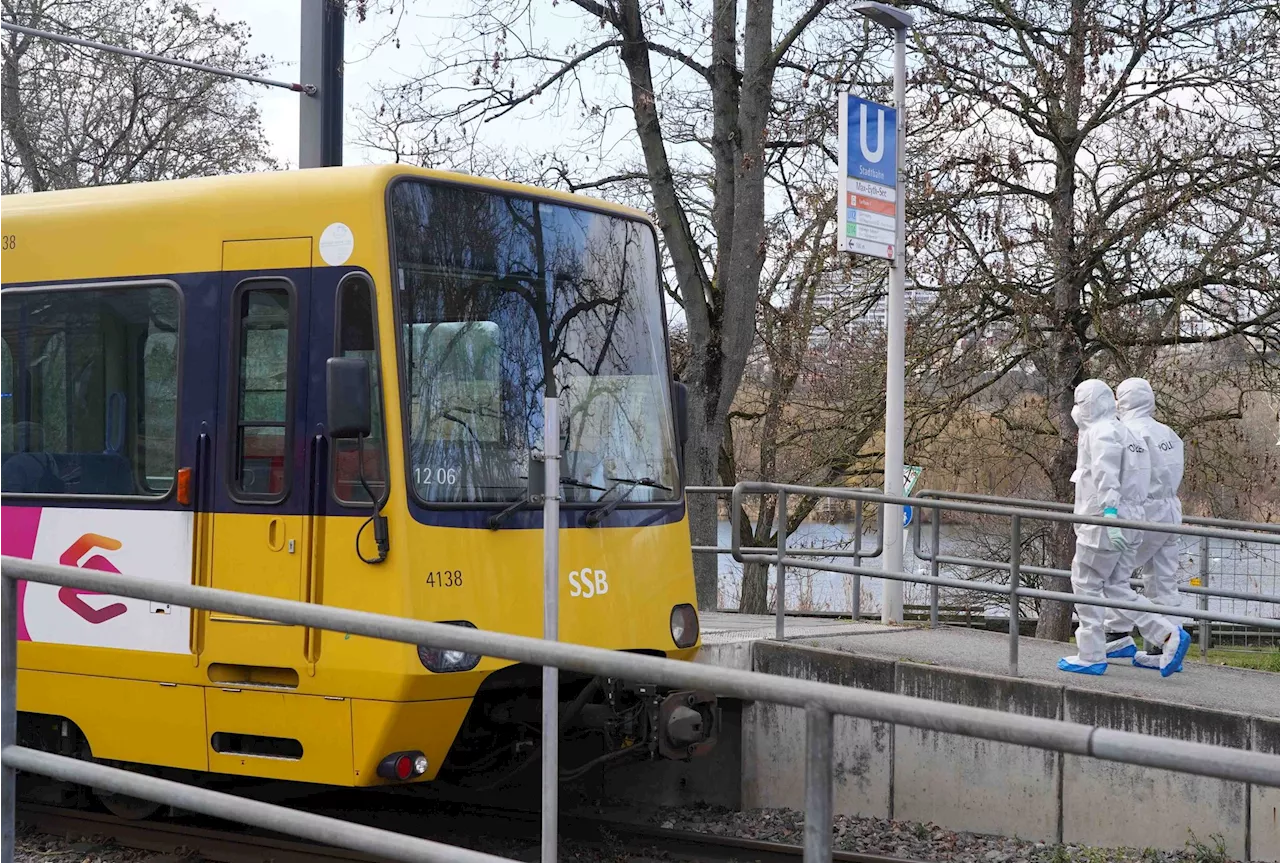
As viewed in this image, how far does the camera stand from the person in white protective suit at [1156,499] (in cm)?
884

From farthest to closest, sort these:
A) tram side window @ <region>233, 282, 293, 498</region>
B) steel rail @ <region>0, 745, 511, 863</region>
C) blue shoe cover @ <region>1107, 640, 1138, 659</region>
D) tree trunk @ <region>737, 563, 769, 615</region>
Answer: tree trunk @ <region>737, 563, 769, 615</region> < blue shoe cover @ <region>1107, 640, 1138, 659</region> < tram side window @ <region>233, 282, 293, 498</region> < steel rail @ <region>0, 745, 511, 863</region>

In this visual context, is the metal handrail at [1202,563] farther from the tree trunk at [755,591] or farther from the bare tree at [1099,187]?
the tree trunk at [755,591]

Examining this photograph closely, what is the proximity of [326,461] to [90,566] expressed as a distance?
1464 mm

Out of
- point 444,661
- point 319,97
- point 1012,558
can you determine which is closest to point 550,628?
point 444,661

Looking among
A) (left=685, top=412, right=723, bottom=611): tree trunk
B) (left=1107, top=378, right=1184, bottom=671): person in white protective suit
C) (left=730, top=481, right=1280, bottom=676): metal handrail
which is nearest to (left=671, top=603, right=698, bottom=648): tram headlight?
(left=730, top=481, right=1280, bottom=676): metal handrail

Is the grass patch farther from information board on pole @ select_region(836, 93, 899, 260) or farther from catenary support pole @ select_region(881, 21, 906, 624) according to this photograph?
information board on pole @ select_region(836, 93, 899, 260)

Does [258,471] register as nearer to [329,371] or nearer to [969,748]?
[329,371]

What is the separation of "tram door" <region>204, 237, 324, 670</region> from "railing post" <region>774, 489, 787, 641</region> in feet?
12.3

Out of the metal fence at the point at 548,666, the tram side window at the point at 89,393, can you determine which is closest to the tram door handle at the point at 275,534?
the tram side window at the point at 89,393

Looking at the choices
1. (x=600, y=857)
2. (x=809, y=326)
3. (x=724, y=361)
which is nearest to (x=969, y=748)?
(x=600, y=857)

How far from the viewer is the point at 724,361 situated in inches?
640

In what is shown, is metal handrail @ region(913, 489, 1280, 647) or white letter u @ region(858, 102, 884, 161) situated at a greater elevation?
white letter u @ region(858, 102, 884, 161)

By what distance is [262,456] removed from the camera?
21.5 ft

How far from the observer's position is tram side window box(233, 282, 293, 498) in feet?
21.4
